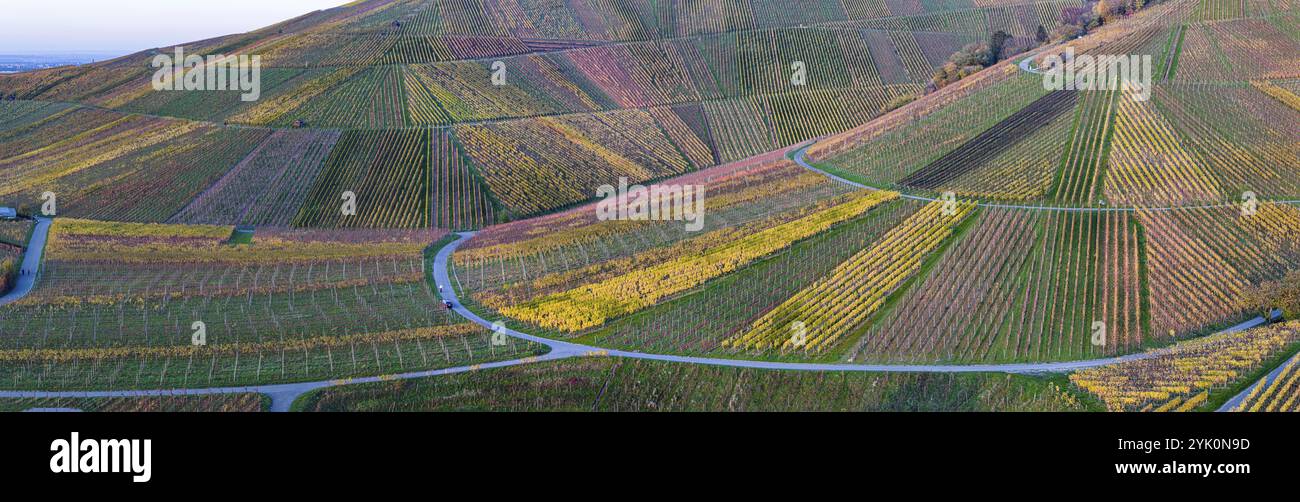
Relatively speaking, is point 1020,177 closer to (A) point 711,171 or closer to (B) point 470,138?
(A) point 711,171

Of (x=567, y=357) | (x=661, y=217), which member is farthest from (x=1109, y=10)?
(x=567, y=357)

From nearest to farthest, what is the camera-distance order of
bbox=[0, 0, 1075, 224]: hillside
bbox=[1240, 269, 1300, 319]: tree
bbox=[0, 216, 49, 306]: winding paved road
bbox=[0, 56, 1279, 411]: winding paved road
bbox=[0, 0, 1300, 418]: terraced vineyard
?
1. bbox=[0, 56, 1279, 411]: winding paved road
2. bbox=[0, 0, 1300, 418]: terraced vineyard
3. bbox=[1240, 269, 1300, 319]: tree
4. bbox=[0, 216, 49, 306]: winding paved road
5. bbox=[0, 0, 1075, 224]: hillside

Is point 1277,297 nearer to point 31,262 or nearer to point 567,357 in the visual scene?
point 567,357

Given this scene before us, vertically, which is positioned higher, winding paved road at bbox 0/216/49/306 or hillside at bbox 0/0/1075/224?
hillside at bbox 0/0/1075/224

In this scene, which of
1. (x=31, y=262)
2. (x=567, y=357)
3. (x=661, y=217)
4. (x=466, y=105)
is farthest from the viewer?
(x=466, y=105)

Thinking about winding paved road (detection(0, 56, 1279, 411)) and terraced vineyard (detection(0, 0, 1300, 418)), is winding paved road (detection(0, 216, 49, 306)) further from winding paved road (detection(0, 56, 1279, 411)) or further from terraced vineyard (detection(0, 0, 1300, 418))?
winding paved road (detection(0, 56, 1279, 411))

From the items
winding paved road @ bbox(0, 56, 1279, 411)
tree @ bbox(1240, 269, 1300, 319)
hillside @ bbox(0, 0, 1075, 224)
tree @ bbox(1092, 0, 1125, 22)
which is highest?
tree @ bbox(1092, 0, 1125, 22)

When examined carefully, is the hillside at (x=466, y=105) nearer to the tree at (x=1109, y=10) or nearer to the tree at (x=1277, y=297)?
the tree at (x=1109, y=10)

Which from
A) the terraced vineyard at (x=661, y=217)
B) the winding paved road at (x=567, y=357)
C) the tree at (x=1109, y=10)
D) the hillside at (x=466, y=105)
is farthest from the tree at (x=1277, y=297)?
the tree at (x=1109, y=10)

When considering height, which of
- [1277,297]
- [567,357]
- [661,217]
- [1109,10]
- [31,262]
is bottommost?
[567,357]

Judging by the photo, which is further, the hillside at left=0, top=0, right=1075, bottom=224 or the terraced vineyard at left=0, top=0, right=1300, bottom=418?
the hillside at left=0, top=0, right=1075, bottom=224

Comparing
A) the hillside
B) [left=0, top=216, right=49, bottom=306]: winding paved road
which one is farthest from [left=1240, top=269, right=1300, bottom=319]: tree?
[left=0, top=216, right=49, bottom=306]: winding paved road

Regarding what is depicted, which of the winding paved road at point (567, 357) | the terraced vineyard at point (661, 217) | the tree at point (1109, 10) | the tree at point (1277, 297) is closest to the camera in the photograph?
the winding paved road at point (567, 357)
